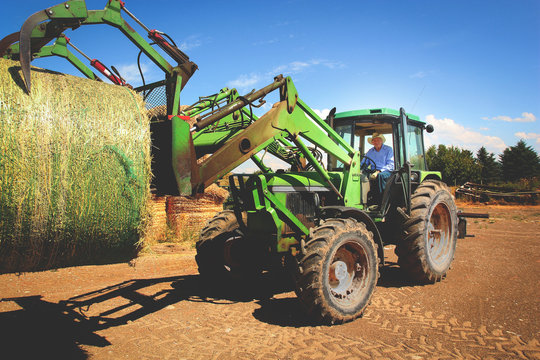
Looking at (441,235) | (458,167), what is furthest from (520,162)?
(441,235)

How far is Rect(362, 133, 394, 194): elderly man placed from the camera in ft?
19.4

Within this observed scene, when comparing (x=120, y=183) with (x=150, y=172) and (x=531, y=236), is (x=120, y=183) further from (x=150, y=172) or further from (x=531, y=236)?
(x=531, y=236)

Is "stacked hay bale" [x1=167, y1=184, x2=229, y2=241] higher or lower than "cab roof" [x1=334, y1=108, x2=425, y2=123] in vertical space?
lower

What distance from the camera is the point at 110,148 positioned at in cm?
389

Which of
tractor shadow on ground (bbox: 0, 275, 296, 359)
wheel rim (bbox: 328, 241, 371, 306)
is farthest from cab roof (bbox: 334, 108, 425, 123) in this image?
tractor shadow on ground (bbox: 0, 275, 296, 359)

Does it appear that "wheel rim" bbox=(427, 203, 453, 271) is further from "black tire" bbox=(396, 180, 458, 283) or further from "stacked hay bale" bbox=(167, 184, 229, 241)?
"stacked hay bale" bbox=(167, 184, 229, 241)

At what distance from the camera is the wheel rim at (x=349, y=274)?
4.64 meters

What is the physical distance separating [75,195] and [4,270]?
Answer: 39.7 inches

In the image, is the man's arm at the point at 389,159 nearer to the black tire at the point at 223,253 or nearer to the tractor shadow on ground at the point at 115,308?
the tractor shadow on ground at the point at 115,308

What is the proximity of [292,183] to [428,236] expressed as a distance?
98.0 inches

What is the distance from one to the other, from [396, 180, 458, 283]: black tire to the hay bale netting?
150 inches

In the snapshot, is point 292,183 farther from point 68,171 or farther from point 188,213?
point 188,213

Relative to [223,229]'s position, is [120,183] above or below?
above

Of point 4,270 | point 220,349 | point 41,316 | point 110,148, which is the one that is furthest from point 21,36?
point 220,349
